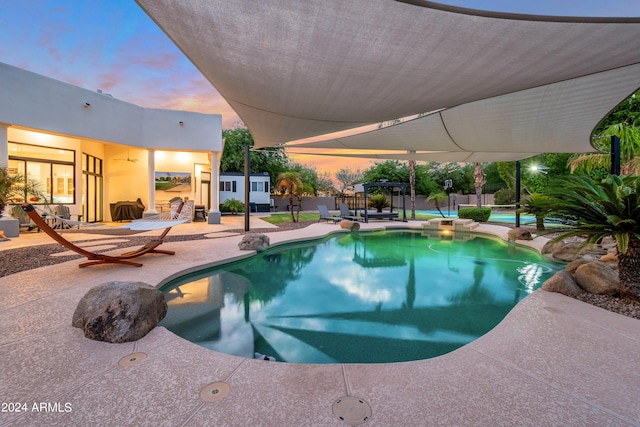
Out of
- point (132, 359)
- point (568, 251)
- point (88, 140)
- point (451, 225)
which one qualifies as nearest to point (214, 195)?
point (88, 140)

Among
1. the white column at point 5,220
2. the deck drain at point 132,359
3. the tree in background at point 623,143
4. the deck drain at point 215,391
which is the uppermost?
the tree in background at point 623,143

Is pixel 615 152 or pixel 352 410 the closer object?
pixel 352 410

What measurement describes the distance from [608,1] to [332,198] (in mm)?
23713

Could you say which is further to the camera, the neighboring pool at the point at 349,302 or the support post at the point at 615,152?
the support post at the point at 615,152

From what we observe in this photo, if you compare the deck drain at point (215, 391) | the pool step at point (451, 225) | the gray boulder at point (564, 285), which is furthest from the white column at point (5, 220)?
the pool step at point (451, 225)

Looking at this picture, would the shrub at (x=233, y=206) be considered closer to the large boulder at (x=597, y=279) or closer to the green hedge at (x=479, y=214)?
the green hedge at (x=479, y=214)

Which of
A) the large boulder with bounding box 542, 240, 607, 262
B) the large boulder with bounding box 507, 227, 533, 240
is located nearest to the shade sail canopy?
the large boulder with bounding box 542, 240, 607, 262

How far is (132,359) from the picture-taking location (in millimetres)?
2072

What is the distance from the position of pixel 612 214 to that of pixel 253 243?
230 inches

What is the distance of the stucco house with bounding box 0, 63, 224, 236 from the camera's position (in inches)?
316

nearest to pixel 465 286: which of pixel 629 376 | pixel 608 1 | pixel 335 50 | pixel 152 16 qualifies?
pixel 629 376

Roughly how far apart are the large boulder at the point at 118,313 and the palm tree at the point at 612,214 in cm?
457

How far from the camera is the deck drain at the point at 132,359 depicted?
2.00 m

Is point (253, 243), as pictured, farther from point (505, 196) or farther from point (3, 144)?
point (505, 196)
